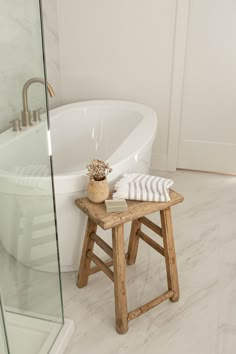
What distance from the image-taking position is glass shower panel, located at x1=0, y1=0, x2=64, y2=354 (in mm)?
1343

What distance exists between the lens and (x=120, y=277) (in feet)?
5.65

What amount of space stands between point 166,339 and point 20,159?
3.35 ft

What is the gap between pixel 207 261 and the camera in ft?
7.39

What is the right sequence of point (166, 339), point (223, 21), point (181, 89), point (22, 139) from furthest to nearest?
point (181, 89) → point (223, 21) → point (166, 339) → point (22, 139)

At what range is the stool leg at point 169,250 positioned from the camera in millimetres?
1835

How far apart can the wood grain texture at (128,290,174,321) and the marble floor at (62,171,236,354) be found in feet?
0.23

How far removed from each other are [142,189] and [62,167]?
1298mm

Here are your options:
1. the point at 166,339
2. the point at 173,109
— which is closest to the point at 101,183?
the point at 166,339

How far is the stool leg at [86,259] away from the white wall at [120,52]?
1.57m

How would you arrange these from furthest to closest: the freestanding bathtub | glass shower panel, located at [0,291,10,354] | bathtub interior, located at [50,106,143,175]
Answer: bathtub interior, located at [50,106,143,175]
the freestanding bathtub
glass shower panel, located at [0,291,10,354]

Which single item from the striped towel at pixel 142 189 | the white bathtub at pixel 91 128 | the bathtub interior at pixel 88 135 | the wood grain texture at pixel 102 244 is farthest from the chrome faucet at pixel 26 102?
the bathtub interior at pixel 88 135

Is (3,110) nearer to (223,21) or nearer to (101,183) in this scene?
(101,183)

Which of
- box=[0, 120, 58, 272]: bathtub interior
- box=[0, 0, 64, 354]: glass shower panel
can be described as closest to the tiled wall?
box=[0, 0, 64, 354]: glass shower panel

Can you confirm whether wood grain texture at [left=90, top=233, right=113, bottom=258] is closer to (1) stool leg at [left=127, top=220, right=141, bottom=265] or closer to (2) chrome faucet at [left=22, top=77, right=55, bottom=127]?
(1) stool leg at [left=127, top=220, right=141, bottom=265]
